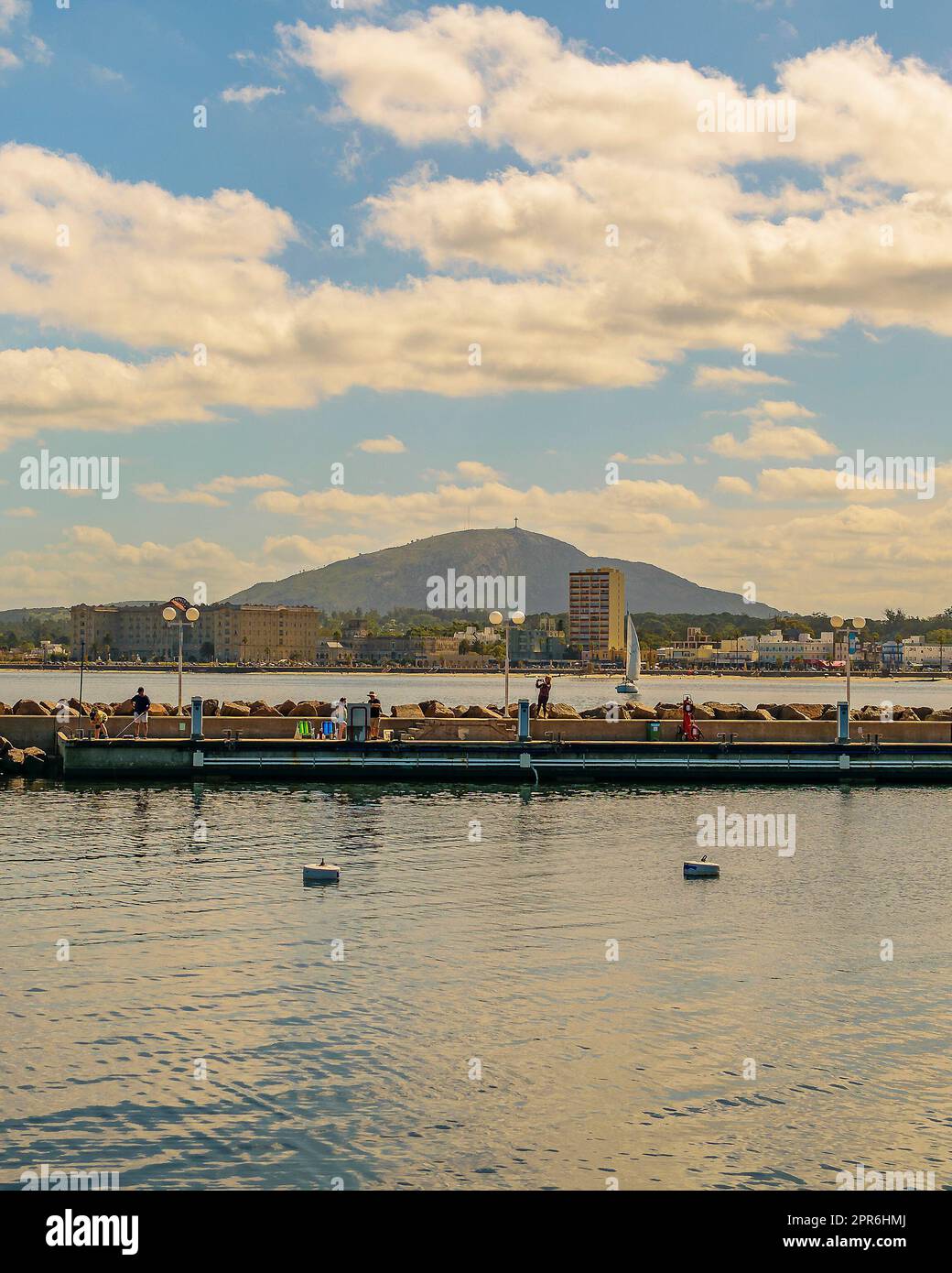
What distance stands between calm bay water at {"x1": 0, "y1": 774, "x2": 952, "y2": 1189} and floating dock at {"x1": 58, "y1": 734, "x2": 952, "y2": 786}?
569 inches

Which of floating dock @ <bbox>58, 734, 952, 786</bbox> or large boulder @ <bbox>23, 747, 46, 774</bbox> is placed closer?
floating dock @ <bbox>58, 734, 952, 786</bbox>

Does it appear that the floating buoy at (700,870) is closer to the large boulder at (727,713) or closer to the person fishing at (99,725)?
the person fishing at (99,725)

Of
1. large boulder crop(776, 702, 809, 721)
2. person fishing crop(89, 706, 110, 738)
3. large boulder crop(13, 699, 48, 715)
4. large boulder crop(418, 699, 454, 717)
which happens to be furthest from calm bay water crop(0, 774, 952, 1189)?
large boulder crop(776, 702, 809, 721)

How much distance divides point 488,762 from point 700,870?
770 inches

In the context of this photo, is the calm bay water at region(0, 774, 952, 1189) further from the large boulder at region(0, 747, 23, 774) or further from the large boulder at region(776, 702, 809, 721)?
the large boulder at region(776, 702, 809, 721)

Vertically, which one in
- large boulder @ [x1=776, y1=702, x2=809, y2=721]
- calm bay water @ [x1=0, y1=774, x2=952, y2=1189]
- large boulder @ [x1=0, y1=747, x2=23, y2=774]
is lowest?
calm bay water @ [x1=0, y1=774, x2=952, y2=1189]

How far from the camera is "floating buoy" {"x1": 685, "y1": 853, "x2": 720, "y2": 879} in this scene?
28.1m

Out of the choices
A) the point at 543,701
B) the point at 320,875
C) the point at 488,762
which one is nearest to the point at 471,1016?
the point at 320,875

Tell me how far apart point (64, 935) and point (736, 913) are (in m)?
12.2

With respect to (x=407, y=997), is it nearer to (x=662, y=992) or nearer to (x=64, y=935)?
(x=662, y=992)

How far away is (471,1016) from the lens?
17672 mm

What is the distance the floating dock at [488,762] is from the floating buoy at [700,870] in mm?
18366

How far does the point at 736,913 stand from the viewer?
968 inches
